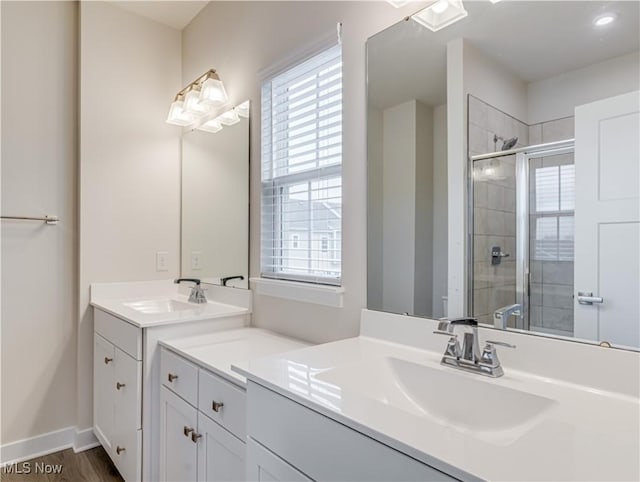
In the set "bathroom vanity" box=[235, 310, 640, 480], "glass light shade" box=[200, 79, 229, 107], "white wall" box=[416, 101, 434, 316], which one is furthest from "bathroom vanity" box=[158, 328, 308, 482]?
"glass light shade" box=[200, 79, 229, 107]

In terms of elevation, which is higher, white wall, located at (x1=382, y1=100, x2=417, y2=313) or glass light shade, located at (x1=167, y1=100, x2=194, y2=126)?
glass light shade, located at (x1=167, y1=100, x2=194, y2=126)

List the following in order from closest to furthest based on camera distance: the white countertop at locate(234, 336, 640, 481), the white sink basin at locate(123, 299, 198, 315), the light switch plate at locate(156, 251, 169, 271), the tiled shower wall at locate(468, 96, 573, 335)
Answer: the white countertop at locate(234, 336, 640, 481) < the tiled shower wall at locate(468, 96, 573, 335) < the white sink basin at locate(123, 299, 198, 315) < the light switch plate at locate(156, 251, 169, 271)

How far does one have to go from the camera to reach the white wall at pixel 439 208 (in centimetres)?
125

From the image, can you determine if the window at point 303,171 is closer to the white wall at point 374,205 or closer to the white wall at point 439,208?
the white wall at point 374,205

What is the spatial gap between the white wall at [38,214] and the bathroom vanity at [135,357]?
21 centimetres

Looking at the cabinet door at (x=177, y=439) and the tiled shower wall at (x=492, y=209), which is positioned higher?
the tiled shower wall at (x=492, y=209)

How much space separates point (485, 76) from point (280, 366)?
104cm

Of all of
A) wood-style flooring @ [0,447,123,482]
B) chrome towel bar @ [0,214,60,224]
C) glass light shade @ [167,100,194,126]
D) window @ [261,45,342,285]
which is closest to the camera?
window @ [261,45,342,285]

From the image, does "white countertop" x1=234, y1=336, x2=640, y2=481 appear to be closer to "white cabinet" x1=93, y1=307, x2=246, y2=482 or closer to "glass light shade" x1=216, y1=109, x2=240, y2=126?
"white cabinet" x1=93, y1=307, x2=246, y2=482

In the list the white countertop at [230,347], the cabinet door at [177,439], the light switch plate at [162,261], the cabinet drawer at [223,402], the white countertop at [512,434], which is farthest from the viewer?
the light switch plate at [162,261]

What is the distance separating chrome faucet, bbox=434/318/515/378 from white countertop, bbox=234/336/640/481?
0.03m

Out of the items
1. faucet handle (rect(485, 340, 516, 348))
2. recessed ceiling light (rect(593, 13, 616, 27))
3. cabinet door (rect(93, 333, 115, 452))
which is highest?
recessed ceiling light (rect(593, 13, 616, 27))

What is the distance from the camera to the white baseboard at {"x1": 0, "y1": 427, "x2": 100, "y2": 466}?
2094 mm

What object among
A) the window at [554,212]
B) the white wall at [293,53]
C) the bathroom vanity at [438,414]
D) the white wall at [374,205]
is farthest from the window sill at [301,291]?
the window at [554,212]
